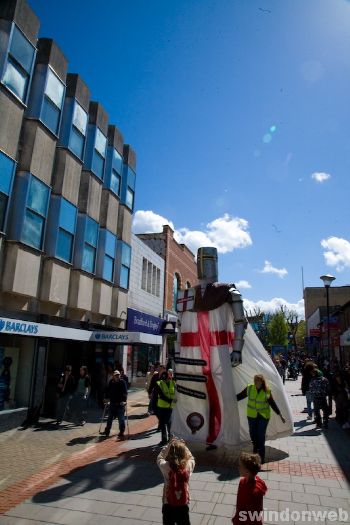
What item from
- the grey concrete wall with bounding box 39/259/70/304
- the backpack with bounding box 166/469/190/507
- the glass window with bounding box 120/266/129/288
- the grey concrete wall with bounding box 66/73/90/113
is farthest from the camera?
the glass window with bounding box 120/266/129/288

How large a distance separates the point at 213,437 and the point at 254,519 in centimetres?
441

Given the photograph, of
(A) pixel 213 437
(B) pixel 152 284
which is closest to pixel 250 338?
(A) pixel 213 437

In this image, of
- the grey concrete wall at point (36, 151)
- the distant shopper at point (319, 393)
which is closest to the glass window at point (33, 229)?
the grey concrete wall at point (36, 151)

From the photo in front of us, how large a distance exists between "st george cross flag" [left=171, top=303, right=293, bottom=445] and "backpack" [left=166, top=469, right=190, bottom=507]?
3.96m

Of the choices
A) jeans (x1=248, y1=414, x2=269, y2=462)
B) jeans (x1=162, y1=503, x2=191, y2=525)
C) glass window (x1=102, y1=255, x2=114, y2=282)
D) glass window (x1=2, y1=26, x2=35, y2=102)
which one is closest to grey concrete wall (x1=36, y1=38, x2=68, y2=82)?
glass window (x1=2, y1=26, x2=35, y2=102)

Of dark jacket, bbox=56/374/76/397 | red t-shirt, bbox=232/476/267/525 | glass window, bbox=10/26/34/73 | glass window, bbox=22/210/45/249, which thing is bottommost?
red t-shirt, bbox=232/476/267/525

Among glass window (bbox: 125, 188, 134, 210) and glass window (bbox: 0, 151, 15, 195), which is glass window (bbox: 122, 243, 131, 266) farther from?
glass window (bbox: 0, 151, 15, 195)

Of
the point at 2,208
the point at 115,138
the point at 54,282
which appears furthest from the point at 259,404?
the point at 115,138

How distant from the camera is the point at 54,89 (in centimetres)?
1255

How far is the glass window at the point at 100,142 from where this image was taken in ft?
50.7

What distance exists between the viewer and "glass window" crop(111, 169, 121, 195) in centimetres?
1706

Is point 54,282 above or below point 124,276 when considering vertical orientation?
below

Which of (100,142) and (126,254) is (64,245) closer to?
(100,142)

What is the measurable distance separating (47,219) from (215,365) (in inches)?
291
